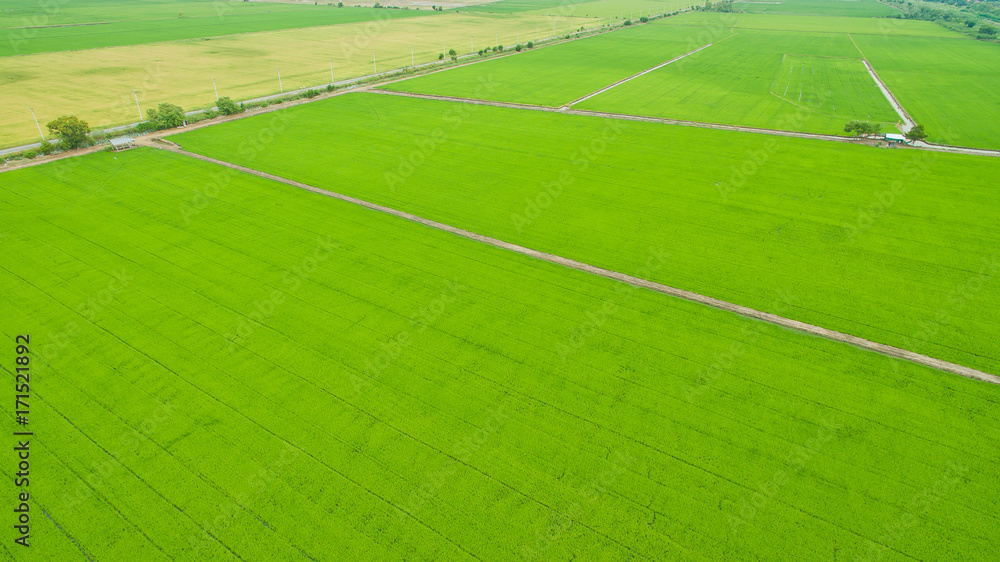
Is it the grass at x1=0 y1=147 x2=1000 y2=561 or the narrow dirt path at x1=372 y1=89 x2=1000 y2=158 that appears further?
the narrow dirt path at x1=372 y1=89 x2=1000 y2=158

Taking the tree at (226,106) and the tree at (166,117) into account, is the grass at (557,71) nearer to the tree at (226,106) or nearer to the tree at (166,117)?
the tree at (226,106)

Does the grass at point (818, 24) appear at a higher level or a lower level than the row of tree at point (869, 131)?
higher

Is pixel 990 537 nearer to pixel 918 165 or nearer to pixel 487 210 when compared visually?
pixel 487 210

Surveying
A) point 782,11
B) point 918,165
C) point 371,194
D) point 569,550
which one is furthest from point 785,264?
point 782,11

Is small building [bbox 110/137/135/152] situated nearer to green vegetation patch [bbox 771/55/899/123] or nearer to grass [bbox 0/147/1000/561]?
grass [bbox 0/147/1000/561]

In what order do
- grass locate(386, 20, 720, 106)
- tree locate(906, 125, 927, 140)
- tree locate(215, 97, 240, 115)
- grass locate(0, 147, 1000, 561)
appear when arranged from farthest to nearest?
grass locate(386, 20, 720, 106)
tree locate(215, 97, 240, 115)
tree locate(906, 125, 927, 140)
grass locate(0, 147, 1000, 561)

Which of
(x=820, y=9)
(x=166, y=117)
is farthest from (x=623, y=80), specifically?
(x=820, y=9)

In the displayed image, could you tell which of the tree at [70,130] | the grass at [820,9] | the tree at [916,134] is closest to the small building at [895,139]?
the tree at [916,134]

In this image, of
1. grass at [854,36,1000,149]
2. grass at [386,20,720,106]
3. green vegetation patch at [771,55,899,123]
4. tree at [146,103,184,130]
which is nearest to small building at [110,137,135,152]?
tree at [146,103,184,130]
